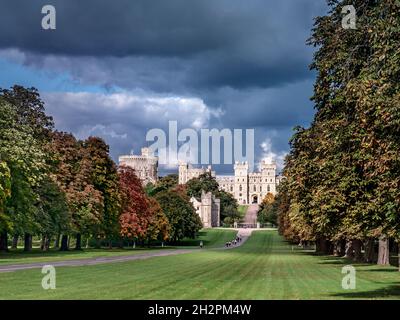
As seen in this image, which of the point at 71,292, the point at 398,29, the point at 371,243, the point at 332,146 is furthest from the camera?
the point at 371,243

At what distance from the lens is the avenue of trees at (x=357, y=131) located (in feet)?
67.7

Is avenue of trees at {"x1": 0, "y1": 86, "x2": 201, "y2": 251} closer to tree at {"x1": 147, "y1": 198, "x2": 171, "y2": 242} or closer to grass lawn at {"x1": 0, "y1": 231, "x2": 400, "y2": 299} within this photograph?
tree at {"x1": 147, "y1": 198, "x2": 171, "y2": 242}

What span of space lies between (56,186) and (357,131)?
152 feet

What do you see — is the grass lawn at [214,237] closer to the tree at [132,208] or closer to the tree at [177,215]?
the tree at [177,215]

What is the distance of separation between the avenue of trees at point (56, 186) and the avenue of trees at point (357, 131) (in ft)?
78.8

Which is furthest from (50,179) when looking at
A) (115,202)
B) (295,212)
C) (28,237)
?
(295,212)

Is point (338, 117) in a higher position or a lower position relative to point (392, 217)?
higher

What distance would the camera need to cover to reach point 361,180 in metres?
29.5

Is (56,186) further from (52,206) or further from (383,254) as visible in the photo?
(383,254)

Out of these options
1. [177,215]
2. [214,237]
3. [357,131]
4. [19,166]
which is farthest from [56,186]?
[214,237]

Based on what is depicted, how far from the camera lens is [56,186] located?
223 feet

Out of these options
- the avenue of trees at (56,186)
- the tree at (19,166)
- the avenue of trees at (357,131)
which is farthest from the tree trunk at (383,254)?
the tree at (19,166)

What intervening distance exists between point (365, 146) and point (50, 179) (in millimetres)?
48131
